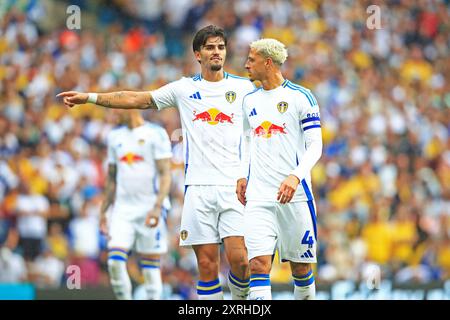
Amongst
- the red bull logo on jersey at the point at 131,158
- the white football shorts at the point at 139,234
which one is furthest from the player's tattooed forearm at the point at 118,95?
the white football shorts at the point at 139,234

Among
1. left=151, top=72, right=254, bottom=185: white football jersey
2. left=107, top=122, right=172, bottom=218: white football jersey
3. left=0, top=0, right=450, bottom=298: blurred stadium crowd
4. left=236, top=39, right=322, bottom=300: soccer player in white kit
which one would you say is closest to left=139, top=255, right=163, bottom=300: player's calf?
left=107, top=122, right=172, bottom=218: white football jersey

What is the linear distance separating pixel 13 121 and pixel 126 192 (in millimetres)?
5819

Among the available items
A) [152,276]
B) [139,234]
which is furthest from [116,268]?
[139,234]

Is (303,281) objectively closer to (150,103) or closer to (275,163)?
(275,163)

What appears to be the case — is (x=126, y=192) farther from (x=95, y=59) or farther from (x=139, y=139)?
(x=95, y=59)

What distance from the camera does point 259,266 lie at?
32.8 feet

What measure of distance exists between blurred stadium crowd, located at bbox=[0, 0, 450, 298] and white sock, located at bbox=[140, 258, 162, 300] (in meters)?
1.46

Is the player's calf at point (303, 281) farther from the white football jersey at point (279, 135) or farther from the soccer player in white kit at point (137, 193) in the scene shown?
the soccer player in white kit at point (137, 193)

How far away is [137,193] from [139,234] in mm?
544

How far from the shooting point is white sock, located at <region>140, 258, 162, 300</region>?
13.5 metres

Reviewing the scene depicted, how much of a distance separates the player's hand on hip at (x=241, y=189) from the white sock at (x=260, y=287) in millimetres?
826

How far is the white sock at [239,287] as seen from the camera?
35.1 ft

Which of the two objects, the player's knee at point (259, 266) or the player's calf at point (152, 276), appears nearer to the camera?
the player's knee at point (259, 266)
